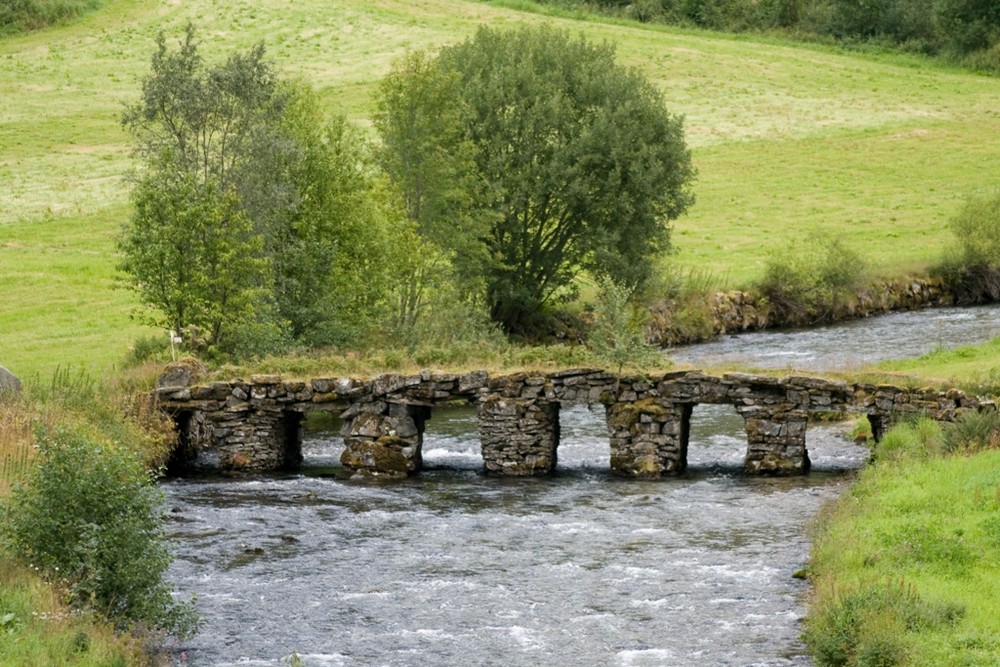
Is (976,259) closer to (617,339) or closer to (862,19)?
(617,339)

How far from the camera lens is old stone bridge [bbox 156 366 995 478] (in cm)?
3559

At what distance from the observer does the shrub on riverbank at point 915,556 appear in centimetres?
1969

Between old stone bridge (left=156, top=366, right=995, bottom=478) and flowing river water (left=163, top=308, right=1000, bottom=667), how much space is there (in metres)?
0.86

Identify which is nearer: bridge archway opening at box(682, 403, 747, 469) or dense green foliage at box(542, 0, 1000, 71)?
bridge archway opening at box(682, 403, 747, 469)

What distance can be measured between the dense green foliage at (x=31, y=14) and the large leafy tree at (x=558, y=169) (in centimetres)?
5655

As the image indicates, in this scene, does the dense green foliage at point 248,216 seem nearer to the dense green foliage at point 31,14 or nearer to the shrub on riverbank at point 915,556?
the shrub on riverbank at point 915,556

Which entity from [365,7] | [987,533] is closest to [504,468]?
Result: [987,533]

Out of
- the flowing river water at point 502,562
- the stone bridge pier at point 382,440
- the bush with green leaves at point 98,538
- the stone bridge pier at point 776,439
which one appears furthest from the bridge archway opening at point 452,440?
→ the bush with green leaves at point 98,538

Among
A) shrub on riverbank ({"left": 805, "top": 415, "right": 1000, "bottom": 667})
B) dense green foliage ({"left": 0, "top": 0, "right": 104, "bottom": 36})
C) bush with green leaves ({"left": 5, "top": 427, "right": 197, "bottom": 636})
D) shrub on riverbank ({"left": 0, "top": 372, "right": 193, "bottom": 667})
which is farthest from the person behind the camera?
dense green foliage ({"left": 0, "top": 0, "right": 104, "bottom": 36})

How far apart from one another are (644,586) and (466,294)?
87.1 feet

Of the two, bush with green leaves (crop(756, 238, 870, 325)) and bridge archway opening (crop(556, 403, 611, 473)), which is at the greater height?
bush with green leaves (crop(756, 238, 870, 325))

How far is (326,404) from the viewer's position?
36.4m

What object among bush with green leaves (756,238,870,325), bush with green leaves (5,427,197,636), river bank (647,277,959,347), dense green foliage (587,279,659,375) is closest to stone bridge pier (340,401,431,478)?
dense green foliage (587,279,659,375)

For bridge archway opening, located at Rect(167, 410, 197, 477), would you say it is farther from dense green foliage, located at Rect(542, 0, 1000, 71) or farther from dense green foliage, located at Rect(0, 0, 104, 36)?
dense green foliage, located at Rect(542, 0, 1000, 71)
